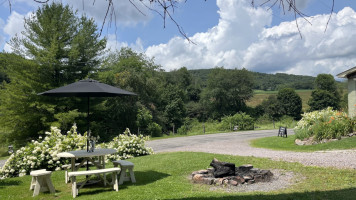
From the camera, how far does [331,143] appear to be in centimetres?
1283

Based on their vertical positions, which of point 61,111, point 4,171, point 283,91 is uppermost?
point 283,91

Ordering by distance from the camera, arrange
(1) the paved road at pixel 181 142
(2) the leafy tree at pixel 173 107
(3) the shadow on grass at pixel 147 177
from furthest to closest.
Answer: (2) the leafy tree at pixel 173 107, (1) the paved road at pixel 181 142, (3) the shadow on grass at pixel 147 177

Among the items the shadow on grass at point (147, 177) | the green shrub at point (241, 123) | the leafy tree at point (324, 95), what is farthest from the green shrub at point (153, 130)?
the leafy tree at point (324, 95)

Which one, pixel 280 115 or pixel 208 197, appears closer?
pixel 208 197

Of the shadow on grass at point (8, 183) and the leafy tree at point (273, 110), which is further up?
the leafy tree at point (273, 110)

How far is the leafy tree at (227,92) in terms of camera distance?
48.6 meters

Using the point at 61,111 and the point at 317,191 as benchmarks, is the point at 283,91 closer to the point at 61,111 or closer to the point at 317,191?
the point at 61,111

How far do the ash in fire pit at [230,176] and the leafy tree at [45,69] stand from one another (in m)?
15.8

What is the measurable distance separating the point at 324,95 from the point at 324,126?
3671cm

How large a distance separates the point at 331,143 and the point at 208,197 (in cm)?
991


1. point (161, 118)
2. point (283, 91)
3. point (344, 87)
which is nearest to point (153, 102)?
point (161, 118)

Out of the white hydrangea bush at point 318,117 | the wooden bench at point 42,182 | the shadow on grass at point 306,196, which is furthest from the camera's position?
the white hydrangea bush at point 318,117

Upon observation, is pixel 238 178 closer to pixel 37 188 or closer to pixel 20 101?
pixel 37 188

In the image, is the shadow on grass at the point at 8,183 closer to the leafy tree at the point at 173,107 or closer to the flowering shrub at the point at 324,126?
the flowering shrub at the point at 324,126
